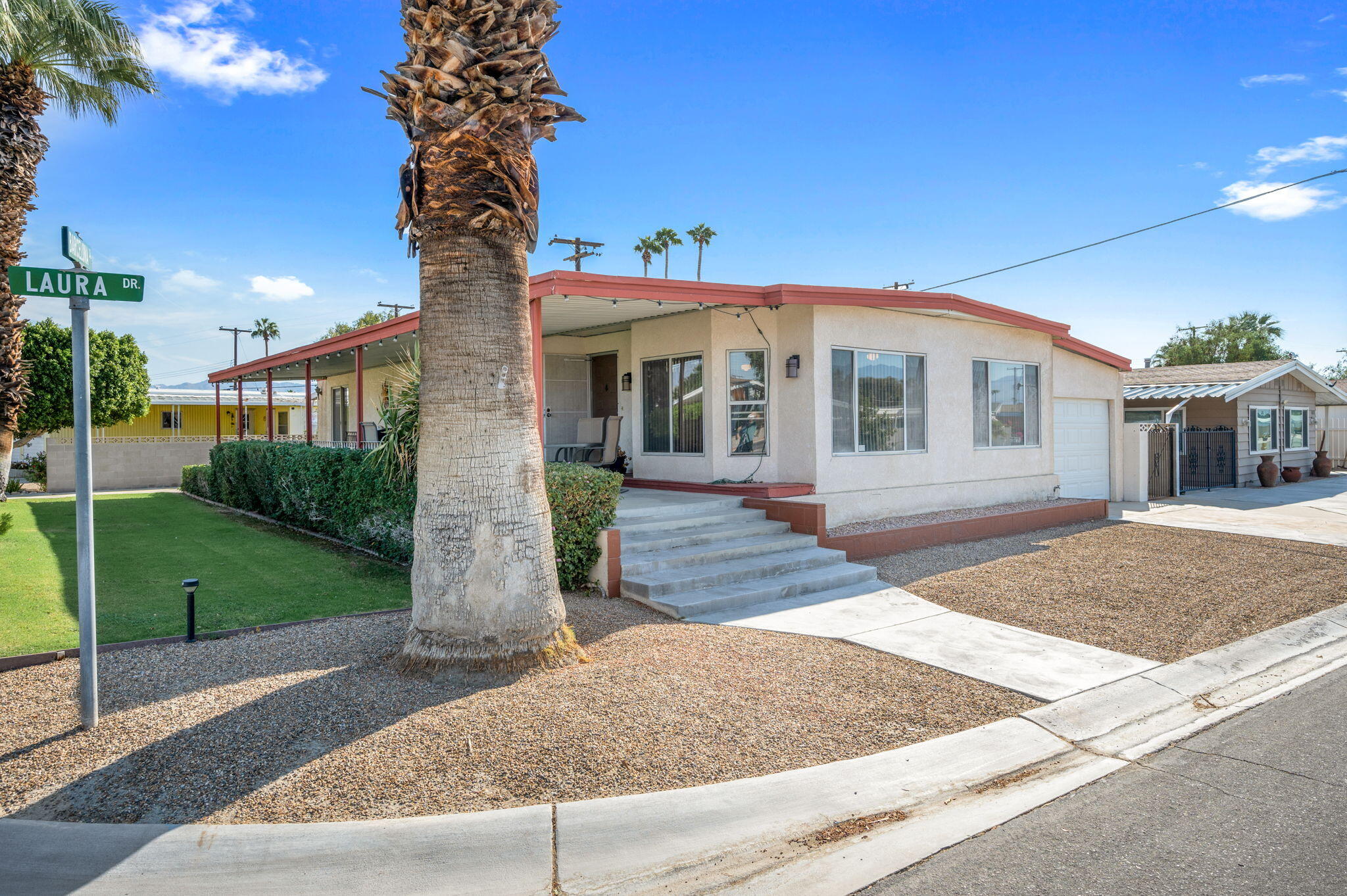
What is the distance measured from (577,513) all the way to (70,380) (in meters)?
23.5

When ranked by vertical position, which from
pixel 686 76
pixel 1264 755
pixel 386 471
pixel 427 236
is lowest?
pixel 1264 755

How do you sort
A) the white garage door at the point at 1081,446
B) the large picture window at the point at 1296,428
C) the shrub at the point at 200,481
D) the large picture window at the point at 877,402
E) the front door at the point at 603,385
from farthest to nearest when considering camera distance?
the large picture window at the point at 1296,428, the shrub at the point at 200,481, the white garage door at the point at 1081,446, the front door at the point at 603,385, the large picture window at the point at 877,402

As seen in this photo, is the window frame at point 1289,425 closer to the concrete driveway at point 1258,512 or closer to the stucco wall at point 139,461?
the concrete driveway at point 1258,512

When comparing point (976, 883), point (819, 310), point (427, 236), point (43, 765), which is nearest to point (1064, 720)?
point (976, 883)

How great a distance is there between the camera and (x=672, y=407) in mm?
12234

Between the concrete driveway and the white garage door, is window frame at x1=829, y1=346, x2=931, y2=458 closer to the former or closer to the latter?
the white garage door

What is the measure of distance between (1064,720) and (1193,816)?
1.24m

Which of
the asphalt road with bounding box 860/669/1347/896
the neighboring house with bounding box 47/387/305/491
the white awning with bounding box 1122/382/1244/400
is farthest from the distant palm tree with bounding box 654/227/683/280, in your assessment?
the asphalt road with bounding box 860/669/1347/896

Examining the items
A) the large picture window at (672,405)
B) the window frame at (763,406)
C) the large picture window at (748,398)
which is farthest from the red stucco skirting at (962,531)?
the large picture window at (672,405)

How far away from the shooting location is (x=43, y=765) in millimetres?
3957

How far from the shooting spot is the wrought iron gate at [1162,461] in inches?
712

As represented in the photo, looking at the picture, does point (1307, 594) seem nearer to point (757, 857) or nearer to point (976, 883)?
point (976, 883)

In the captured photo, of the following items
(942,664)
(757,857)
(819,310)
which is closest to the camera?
(757,857)

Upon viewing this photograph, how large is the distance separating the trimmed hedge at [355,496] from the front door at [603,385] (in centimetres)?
494
